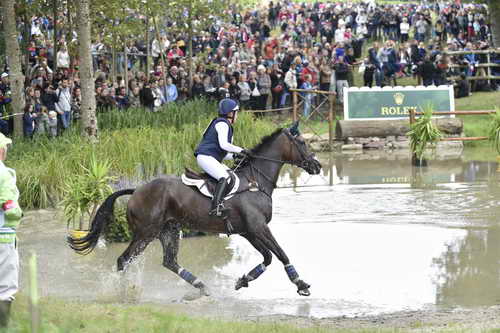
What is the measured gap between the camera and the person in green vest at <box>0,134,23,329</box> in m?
8.22

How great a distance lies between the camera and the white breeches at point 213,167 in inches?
485

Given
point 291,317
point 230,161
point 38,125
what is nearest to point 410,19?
point 38,125

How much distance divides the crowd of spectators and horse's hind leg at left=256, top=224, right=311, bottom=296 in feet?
43.2

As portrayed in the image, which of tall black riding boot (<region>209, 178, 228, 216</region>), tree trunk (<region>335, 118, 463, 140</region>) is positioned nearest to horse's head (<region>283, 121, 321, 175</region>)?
tall black riding boot (<region>209, 178, 228, 216</region>)

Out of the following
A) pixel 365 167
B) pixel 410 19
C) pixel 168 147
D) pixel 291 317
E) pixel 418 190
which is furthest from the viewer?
pixel 410 19

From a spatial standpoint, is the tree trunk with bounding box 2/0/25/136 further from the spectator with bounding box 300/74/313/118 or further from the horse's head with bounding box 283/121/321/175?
the horse's head with bounding box 283/121/321/175

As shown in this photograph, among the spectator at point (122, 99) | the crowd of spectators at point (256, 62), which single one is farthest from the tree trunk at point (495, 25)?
the spectator at point (122, 99)

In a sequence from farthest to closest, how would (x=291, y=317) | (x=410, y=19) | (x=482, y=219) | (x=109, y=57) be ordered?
(x=410, y=19)
(x=109, y=57)
(x=482, y=219)
(x=291, y=317)

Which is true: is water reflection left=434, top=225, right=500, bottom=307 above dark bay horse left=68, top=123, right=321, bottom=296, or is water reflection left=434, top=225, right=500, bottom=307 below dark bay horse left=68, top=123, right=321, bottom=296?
below

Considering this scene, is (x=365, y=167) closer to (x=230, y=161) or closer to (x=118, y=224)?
(x=230, y=161)

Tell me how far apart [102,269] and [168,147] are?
5.12m

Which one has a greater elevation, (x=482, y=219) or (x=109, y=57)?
(x=109, y=57)

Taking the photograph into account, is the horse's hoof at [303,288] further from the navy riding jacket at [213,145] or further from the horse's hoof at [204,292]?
the navy riding jacket at [213,145]

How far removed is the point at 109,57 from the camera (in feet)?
120
